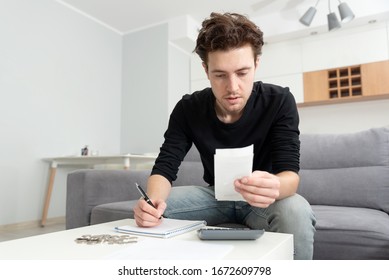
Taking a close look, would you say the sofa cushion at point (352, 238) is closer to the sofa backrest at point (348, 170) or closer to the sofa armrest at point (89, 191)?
the sofa backrest at point (348, 170)

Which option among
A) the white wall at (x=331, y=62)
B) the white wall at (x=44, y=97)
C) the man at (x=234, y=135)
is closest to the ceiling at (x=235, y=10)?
the white wall at (x=331, y=62)

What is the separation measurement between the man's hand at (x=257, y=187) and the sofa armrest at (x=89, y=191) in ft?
3.29

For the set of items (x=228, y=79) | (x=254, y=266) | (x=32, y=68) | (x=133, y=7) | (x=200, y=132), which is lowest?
(x=254, y=266)

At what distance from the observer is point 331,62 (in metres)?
3.48

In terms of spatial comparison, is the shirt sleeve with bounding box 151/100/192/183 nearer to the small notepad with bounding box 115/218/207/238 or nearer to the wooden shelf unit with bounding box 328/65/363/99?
the small notepad with bounding box 115/218/207/238

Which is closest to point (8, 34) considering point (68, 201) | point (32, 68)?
point (32, 68)

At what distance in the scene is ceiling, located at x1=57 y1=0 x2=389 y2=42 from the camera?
3.46 meters

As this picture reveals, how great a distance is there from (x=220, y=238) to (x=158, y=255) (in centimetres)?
16

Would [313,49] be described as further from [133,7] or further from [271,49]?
[133,7]

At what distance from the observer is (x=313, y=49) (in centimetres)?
359

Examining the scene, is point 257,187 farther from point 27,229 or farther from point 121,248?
point 27,229

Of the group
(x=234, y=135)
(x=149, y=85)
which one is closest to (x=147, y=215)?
(x=234, y=135)

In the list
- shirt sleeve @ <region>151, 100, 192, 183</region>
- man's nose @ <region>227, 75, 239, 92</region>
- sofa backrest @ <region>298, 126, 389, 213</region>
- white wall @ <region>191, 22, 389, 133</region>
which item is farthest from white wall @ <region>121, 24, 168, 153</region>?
man's nose @ <region>227, 75, 239, 92</region>

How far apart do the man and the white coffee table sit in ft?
0.50
